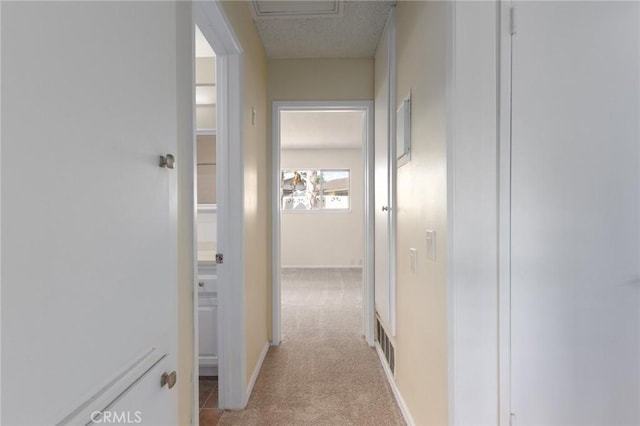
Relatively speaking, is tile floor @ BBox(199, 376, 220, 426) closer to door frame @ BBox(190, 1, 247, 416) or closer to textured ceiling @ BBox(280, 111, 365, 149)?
door frame @ BBox(190, 1, 247, 416)

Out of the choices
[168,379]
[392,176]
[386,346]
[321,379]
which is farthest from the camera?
[386,346]

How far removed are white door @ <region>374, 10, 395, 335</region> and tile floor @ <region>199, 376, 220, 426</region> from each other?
3.85ft

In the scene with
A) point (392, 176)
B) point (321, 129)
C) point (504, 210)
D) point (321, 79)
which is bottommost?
point (504, 210)

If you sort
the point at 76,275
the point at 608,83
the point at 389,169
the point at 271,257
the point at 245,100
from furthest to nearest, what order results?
1. the point at 271,257
2. the point at 389,169
3. the point at 245,100
4. the point at 608,83
5. the point at 76,275

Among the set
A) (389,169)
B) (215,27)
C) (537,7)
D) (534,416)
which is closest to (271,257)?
(389,169)

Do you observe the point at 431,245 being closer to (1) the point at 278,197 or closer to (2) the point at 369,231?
(2) the point at 369,231

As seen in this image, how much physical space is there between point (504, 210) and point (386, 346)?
1.67 metres

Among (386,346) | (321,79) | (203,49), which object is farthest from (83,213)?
(321,79)

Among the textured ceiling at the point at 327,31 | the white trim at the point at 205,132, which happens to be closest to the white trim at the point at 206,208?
the white trim at the point at 205,132

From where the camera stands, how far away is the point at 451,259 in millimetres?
1254

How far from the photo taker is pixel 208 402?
7.19ft

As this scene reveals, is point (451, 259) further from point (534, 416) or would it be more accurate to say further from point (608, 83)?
point (608, 83)

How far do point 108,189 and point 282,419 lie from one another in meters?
1.84

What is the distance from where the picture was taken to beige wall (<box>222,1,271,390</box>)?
2191 millimetres
